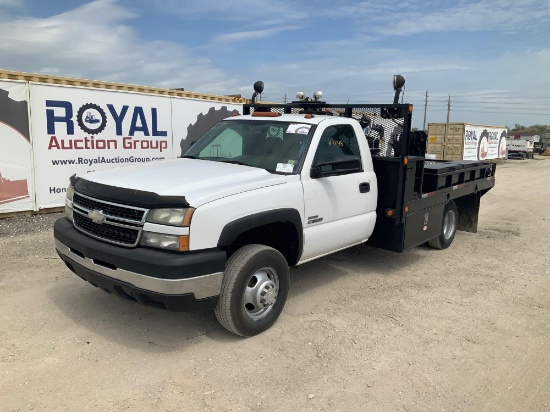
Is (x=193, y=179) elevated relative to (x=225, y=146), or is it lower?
lower

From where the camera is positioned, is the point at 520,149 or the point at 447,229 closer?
the point at 447,229

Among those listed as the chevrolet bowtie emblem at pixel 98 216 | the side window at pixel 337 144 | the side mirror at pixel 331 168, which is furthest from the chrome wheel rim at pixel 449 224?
the chevrolet bowtie emblem at pixel 98 216

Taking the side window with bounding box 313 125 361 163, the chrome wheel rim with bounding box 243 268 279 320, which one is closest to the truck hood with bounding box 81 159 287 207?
the side window with bounding box 313 125 361 163

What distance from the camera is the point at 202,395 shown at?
3180 mm

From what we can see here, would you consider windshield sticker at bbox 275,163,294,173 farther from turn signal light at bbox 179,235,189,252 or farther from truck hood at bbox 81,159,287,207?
turn signal light at bbox 179,235,189,252

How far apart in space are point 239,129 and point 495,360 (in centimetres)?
348

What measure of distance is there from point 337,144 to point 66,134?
668 centimetres

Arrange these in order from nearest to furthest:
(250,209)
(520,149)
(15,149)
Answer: (250,209), (15,149), (520,149)

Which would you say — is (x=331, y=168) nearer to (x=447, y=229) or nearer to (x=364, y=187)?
(x=364, y=187)

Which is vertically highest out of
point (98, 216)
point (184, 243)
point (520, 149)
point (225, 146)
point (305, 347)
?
point (225, 146)

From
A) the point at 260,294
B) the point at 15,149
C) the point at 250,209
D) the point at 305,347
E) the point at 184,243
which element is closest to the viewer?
the point at 184,243

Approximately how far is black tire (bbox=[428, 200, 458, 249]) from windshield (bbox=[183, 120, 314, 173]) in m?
3.51

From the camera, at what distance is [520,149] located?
39.7 meters

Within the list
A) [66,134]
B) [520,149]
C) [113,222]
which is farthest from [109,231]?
[520,149]
